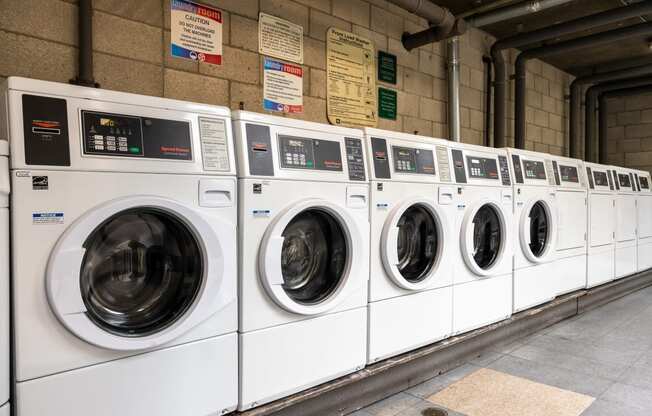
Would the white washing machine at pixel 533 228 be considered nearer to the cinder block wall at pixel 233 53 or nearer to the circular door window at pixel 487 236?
the circular door window at pixel 487 236

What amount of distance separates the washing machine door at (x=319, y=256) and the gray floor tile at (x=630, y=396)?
1.46m

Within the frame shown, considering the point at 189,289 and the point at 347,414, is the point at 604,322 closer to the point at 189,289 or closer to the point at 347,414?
the point at 347,414

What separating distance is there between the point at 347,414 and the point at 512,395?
904 mm

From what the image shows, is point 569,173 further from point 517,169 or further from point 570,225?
point 517,169

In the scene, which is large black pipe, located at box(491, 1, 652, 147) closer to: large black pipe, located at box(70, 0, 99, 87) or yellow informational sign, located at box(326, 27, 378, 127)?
yellow informational sign, located at box(326, 27, 378, 127)

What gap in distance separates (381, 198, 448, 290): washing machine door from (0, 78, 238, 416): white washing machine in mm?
1110

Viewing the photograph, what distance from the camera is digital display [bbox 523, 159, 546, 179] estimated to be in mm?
3516

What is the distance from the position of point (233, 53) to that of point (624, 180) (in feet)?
14.8

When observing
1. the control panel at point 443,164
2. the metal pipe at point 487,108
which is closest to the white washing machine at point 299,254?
the control panel at point 443,164

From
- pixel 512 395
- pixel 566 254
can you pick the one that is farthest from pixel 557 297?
pixel 512 395

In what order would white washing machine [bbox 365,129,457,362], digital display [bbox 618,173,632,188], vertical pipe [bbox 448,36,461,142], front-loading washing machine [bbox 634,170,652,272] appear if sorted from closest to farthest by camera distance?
A: white washing machine [bbox 365,129,457,362] → vertical pipe [bbox 448,36,461,142] → digital display [bbox 618,173,632,188] → front-loading washing machine [bbox 634,170,652,272]

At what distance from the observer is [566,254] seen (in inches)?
155

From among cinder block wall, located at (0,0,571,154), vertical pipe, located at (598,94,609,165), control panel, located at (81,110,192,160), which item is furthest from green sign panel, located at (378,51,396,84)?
vertical pipe, located at (598,94,609,165)

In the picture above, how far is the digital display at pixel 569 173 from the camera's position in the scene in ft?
13.0
